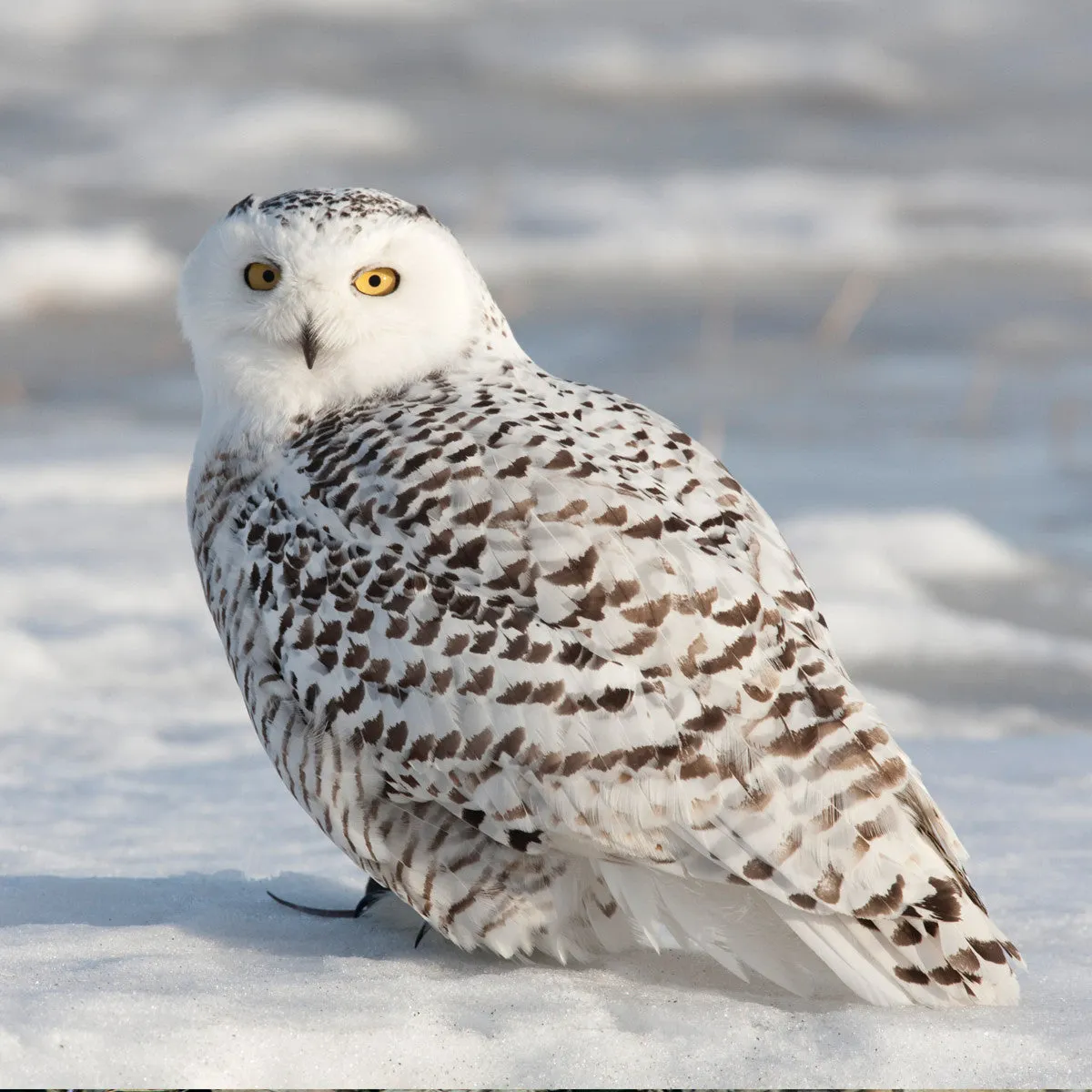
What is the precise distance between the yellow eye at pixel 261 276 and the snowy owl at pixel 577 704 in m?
0.33

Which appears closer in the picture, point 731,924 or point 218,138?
point 731,924

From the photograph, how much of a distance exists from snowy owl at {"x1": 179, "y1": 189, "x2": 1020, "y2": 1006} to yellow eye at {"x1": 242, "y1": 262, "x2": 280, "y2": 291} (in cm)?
33

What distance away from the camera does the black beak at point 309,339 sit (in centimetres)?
330

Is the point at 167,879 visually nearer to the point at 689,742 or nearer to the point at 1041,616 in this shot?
the point at 689,742

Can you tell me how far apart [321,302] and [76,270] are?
7.43m

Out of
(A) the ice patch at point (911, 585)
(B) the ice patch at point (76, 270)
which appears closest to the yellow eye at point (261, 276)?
(A) the ice patch at point (911, 585)

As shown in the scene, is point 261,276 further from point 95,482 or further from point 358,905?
point 95,482

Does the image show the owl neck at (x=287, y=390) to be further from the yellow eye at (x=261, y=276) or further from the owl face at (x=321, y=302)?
the yellow eye at (x=261, y=276)

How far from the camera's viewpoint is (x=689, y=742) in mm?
2715

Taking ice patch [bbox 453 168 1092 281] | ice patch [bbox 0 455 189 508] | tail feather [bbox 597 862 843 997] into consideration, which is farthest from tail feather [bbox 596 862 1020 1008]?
ice patch [bbox 453 168 1092 281]

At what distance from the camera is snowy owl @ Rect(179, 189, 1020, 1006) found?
2.71m

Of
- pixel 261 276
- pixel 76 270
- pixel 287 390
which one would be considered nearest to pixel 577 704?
pixel 287 390

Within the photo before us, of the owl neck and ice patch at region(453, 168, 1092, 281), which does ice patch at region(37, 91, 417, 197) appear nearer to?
ice patch at region(453, 168, 1092, 281)

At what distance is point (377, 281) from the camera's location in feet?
11.1
